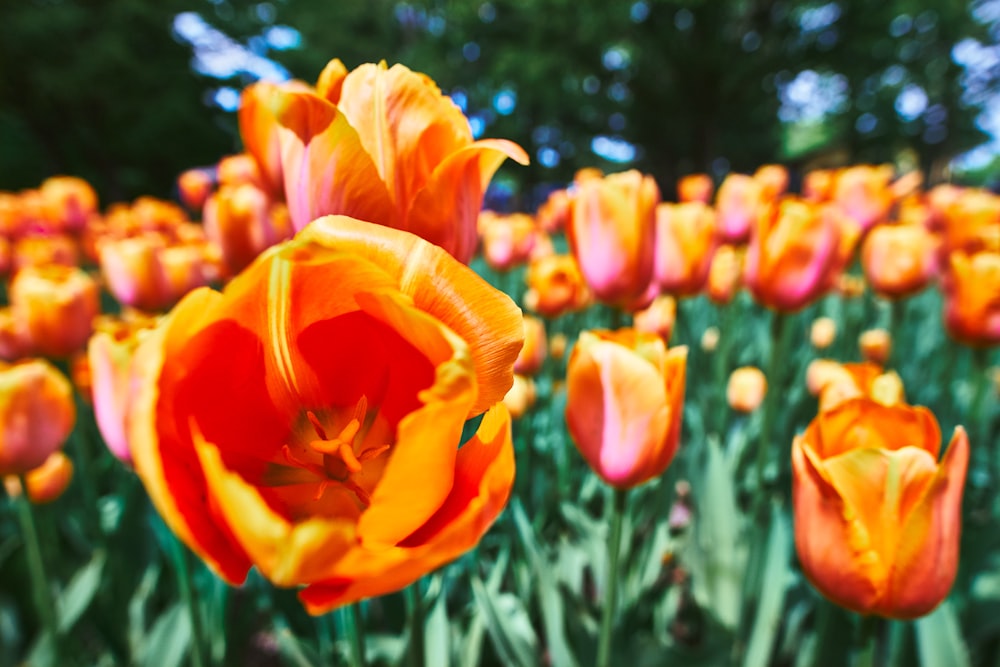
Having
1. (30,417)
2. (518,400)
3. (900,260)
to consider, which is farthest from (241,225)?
(900,260)

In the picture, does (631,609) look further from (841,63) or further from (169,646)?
(841,63)

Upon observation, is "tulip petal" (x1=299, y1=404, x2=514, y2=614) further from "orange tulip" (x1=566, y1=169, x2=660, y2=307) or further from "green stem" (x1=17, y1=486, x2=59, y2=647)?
"green stem" (x1=17, y1=486, x2=59, y2=647)

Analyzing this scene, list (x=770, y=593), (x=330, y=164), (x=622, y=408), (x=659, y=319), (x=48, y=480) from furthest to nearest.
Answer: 1. (x=659, y=319)
2. (x=48, y=480)
3. (x=770, y=593)
4. (x=622, y=408)
5. (x=330, y=164)

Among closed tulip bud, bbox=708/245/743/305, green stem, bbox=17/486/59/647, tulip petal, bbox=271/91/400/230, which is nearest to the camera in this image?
tulip petal, bbox=271/91/400/230

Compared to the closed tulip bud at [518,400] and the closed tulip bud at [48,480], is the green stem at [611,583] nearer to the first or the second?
the closed tulip bud at [518,400]

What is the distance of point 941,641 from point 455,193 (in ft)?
3.51

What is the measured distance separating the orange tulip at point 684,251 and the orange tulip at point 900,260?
55 cm

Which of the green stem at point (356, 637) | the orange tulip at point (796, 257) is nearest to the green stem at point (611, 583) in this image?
the green stem at point (356, 637)

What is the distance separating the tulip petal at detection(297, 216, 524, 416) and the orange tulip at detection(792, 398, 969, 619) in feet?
1.24

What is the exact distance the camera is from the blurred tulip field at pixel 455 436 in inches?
14.6

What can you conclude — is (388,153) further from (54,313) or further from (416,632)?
(54,313)

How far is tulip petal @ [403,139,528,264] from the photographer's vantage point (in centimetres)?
50

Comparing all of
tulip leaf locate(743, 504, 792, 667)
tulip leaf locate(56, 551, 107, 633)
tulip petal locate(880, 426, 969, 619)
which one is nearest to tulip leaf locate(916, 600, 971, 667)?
tulip leaf locate(743, 504, 792, 667)

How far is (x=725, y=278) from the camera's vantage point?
2029mm
